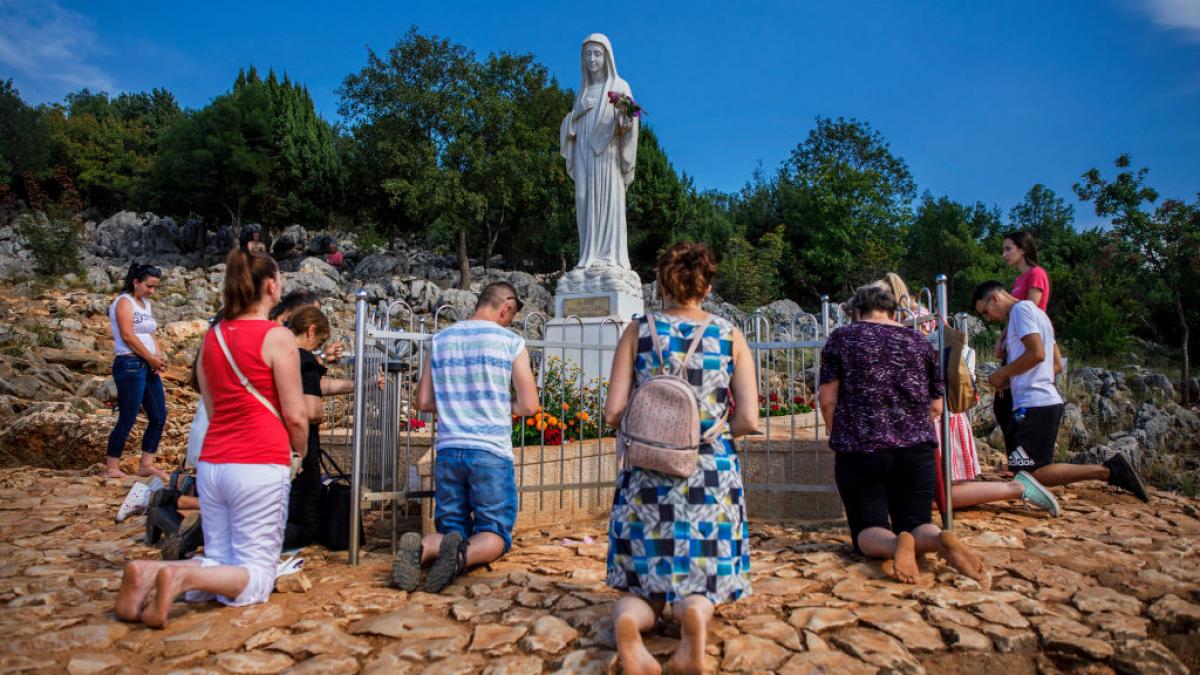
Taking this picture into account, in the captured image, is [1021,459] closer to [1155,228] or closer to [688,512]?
[688,512]

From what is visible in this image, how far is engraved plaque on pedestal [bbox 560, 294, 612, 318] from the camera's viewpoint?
338 inches

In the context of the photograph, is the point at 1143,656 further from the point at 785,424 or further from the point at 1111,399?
the point at 1111,399

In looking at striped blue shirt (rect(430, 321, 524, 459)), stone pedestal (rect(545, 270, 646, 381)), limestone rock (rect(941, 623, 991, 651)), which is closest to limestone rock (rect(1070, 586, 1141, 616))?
limestone rock (rect(941, 623, 991, 651))

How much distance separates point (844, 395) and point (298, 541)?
311cm

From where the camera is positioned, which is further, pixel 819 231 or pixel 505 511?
pixel 819 231

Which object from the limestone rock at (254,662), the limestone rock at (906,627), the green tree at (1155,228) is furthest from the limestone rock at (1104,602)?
the green tree at (1155,228)

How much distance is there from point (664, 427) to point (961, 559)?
1732 millimetres

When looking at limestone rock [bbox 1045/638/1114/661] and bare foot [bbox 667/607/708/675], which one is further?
limestone rock [bbox 1045/638/1114/661]

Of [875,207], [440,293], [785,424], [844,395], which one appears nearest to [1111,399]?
[785,424]

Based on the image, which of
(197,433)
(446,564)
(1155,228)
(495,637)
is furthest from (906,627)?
(1155,228)

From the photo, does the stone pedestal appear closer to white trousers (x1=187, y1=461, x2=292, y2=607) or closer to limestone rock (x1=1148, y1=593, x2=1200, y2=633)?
white trousers (x1=187, y1=461, x2=292, y2=607)

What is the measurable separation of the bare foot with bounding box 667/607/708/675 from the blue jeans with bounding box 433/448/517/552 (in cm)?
154

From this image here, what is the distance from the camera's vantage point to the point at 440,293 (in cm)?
2172

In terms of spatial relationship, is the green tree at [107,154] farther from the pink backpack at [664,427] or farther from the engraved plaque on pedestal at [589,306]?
the pink backpack at [664,427]
